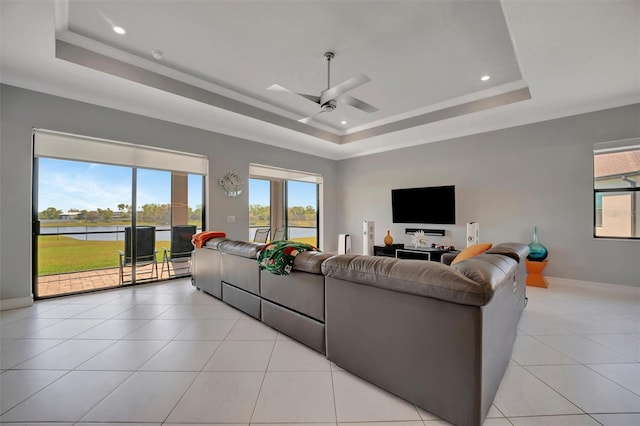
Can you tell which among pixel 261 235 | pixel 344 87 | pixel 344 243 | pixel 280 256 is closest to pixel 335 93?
A: pixel 344 87

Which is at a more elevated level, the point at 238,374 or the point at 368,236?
the point at 368,236

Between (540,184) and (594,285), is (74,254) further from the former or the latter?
(594,285)

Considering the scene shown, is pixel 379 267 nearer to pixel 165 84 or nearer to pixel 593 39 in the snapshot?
pixel 593 39

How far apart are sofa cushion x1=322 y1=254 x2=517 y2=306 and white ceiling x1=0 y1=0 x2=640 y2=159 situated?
7.33ft

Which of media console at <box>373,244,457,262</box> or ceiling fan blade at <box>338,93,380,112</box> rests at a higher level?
ceiling fan blade at <box>338,93,380,112</box>

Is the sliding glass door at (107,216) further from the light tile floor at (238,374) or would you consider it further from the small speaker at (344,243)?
the small speaker at (344,243)

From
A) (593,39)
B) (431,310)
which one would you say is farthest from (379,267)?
(593,39)

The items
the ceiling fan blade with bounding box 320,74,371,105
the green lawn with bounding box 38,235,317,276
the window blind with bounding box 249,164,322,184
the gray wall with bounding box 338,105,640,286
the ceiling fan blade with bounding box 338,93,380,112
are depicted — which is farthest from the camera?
the window blind with bounding box 249,164,322,184

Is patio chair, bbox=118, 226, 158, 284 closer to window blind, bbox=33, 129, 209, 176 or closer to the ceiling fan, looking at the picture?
window blind, bbox=33, 129, 209, 176

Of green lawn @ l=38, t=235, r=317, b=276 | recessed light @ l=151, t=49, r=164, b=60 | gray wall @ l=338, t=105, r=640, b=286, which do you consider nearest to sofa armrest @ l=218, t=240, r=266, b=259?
green lawn @ l=38, t=235, r=317, b=276

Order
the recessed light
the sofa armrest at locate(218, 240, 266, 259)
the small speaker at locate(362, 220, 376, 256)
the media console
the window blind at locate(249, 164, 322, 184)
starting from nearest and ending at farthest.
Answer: the sofa armrest at locate(218, 240, 266, 259) < the recessed light < the media console < the window blind at locate(249, 164, 322, 184) < the small speaker at locate(362, 220, 376, 256)

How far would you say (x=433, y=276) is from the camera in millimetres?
1411

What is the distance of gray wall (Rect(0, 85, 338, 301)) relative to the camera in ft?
10.5

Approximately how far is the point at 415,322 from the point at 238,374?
51.2 inches
